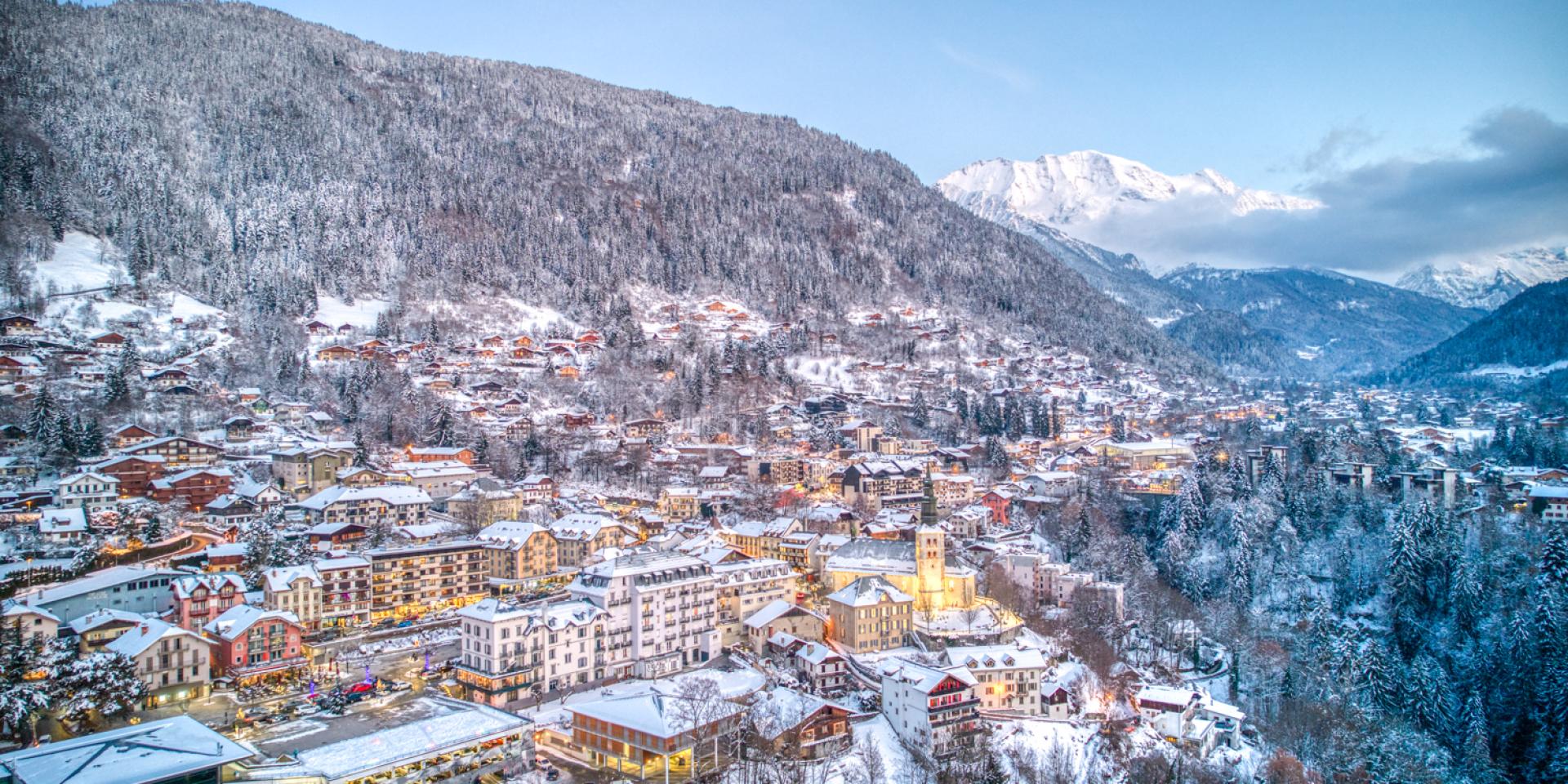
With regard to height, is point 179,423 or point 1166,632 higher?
point 179,423

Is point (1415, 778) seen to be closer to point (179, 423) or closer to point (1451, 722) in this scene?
point (1451, 722)

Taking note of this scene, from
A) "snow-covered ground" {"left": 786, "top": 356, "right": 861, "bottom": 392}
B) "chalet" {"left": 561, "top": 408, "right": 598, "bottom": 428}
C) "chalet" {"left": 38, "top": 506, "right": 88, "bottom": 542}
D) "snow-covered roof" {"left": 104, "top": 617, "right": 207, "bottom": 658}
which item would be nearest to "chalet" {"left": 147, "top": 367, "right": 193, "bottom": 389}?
"chalet" {"left": 38, "top": 506, "right": 88, "bottom": 542}

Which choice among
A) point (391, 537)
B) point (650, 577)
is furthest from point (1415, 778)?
point (391, 537)

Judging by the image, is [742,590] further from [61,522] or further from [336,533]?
[61,522]

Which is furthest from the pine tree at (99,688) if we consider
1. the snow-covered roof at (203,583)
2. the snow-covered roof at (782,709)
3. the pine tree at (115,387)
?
the pine tree at (115,387)

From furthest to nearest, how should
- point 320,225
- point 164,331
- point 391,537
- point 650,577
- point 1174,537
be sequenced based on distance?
point 320,225, point 164,331, point 1174,537, point 391,537, point 650,577

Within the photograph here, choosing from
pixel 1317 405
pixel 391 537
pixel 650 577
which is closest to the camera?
pixel 650 577

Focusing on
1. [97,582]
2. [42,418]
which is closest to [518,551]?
[97,582]

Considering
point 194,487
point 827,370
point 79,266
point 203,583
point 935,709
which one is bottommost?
point 935,709
